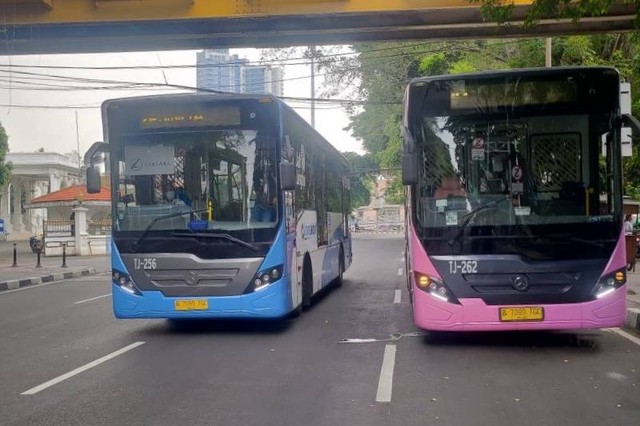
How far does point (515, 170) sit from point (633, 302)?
215 inches

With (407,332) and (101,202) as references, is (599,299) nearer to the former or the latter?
(407,332)

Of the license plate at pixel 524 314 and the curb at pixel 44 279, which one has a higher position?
the license plate at pixel 524 314

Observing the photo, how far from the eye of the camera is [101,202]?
1371 inches

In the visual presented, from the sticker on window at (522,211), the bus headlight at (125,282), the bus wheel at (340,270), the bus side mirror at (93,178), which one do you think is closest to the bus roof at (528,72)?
the sticker on window at (522,211)

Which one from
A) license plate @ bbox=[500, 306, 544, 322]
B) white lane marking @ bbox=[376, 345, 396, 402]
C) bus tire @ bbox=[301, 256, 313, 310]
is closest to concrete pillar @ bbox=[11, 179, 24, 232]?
bus tire @ bbox=[301, 256, 313, 310]

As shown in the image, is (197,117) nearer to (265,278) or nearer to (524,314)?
(265,278)

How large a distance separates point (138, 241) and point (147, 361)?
6.17ft

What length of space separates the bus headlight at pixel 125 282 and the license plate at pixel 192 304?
609 mm

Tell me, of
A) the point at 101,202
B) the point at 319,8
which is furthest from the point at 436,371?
the point at 101,202

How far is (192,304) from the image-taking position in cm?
881

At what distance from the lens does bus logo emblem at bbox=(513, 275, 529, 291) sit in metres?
7.66

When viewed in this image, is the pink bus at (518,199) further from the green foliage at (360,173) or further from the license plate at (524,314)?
the green foliage at (360,173)

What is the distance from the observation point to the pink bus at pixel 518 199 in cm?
762

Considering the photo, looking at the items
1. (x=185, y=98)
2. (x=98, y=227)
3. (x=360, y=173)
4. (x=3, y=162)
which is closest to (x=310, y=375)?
(x=185, y=98)
